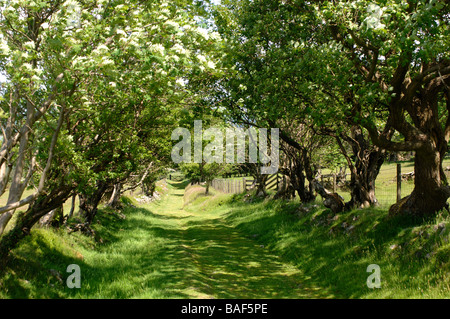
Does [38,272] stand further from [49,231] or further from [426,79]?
[426,79]

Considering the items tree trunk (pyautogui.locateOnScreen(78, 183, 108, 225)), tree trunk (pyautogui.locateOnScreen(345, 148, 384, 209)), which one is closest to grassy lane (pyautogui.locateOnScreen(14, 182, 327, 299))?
tree trunk (pyautogui.locateOnScreen(78, 183, 108, 225))

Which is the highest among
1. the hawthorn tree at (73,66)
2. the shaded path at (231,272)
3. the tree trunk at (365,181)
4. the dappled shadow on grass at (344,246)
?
the hawthorn tree at (73,66)

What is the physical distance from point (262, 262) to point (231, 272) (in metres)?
1.88

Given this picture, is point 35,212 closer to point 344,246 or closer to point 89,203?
point 89,203

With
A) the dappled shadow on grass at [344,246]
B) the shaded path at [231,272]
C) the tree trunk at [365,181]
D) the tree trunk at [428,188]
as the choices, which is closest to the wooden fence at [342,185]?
the tree trunk at [365,181]

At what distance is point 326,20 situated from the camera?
10.9 m

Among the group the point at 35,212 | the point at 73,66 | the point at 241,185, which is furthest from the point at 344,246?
the point at 241,185

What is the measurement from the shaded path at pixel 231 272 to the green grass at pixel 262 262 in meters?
0.03

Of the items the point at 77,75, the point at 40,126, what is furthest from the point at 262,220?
the point at 77,75

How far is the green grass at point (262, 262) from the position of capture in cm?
913

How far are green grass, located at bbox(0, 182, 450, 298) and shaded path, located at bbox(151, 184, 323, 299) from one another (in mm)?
30

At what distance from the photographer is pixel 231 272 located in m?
12.5

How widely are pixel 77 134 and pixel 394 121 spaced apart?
8.80 m

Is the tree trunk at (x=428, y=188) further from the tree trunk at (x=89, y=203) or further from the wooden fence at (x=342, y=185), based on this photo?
the tree trunk at (x=89, y=203)
